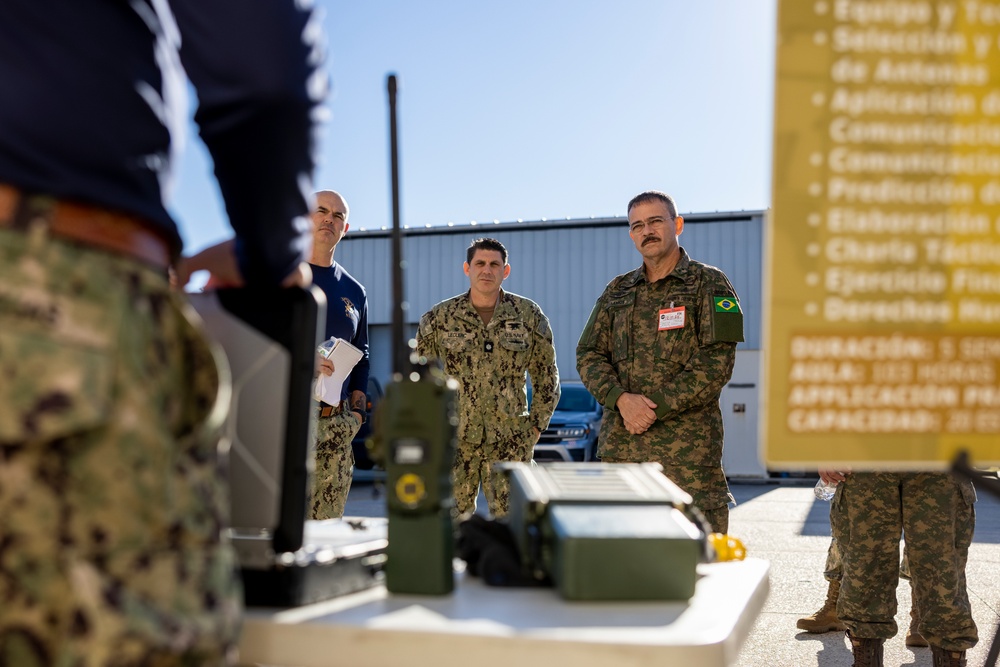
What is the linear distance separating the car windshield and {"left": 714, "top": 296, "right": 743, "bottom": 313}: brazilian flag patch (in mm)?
8933

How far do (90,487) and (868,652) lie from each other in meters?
3.02

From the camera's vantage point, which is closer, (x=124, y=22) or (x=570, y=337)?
(x=124, y=22)

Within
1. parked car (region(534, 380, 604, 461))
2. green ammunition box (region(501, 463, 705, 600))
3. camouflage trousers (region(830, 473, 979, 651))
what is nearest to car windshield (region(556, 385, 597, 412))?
parked car (region(534, 380, 604, 461))

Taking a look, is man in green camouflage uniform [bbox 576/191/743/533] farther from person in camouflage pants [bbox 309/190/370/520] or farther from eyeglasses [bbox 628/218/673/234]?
person in camouflage pants [bbox 309/190/370/520]

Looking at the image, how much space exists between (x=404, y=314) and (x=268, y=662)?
46 centimetres

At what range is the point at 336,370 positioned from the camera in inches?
155

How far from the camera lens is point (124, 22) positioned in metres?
0.92

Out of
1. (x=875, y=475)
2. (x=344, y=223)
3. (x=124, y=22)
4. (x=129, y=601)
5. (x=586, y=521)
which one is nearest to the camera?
(x=129, y=601)

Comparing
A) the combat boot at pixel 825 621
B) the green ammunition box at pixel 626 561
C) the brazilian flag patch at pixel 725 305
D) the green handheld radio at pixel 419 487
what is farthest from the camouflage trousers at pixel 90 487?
the combat boot at pixel 825 621

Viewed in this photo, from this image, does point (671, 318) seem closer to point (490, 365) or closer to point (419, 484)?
point (490, 365)

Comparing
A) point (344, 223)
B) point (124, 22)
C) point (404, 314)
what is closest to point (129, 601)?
point (404, 314)

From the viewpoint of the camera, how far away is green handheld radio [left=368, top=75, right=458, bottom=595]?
1114 mm

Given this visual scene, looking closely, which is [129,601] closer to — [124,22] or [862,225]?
[124,22]

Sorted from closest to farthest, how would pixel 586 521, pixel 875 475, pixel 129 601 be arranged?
pixel 129 601
pixel 586 521
pixel 875 475
